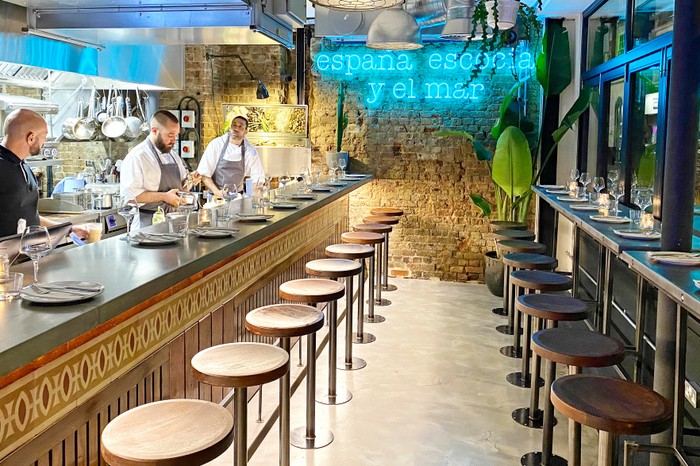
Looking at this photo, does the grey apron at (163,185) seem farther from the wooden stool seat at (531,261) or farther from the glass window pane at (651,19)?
the glass window pane at (651,19)

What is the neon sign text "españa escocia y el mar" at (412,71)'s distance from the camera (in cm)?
848

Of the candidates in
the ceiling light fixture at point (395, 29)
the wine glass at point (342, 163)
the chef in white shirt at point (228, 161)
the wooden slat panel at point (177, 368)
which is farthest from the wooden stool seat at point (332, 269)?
the wine glass at point (342, 163)

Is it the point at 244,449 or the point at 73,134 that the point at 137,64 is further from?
the point at 244,449

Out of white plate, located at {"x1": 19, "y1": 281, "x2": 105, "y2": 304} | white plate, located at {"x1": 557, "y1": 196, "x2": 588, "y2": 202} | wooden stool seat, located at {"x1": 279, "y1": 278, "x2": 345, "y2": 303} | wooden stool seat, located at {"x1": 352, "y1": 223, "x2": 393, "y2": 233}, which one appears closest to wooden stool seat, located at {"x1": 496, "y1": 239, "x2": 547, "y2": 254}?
white plate, located at {"x1": 557, "y1": 196, "x2": 588, "y2": 202}

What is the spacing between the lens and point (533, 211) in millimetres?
8570

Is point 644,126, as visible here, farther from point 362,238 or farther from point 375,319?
point 375,319

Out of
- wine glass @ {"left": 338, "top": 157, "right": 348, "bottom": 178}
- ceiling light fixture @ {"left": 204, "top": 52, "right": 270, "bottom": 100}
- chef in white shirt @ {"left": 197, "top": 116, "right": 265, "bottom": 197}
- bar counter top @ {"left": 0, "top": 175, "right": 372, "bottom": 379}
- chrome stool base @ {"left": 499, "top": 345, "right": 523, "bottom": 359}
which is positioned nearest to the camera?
bar counter top @ {"left": 0, "top": 175, "right": 372, "bottom": 379}

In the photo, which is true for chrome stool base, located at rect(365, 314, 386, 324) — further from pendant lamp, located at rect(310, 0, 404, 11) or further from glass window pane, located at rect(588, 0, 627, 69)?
glass window pane, located at rect(588, 0, 627, 69)

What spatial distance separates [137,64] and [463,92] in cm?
400

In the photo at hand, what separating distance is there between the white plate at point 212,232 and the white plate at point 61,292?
4.02 feet

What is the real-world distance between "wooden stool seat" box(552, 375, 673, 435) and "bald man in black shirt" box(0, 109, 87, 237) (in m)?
3.53

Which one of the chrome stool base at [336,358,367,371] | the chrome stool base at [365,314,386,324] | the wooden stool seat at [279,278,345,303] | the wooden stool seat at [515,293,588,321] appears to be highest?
→ the wooden stool seat at [279,278,345,303]

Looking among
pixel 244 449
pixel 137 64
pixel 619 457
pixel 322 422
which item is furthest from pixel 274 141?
pixel 244 449

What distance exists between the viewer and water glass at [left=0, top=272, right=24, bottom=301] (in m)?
2.21
